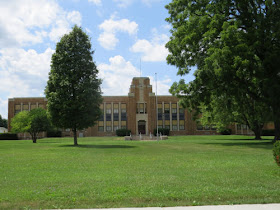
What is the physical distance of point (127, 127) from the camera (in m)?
76.6

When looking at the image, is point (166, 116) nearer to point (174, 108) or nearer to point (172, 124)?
point (172, 124)

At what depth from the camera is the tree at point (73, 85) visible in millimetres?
30125

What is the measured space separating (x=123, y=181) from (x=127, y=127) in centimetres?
6763

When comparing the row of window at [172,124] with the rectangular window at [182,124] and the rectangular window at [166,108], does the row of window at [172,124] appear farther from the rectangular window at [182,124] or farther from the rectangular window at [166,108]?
the rectangular window at [166,108]

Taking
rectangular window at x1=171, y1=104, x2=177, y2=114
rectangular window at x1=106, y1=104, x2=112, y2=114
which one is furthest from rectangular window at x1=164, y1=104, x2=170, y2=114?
rectangular window at x1=106, y1=104, x2=112, y2=114

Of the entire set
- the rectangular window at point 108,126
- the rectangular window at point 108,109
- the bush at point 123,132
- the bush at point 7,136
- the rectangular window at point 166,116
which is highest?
the rectangular window at point 108,109

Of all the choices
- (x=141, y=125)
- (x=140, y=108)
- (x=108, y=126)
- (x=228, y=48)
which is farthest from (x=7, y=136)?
(x=228, y=48)

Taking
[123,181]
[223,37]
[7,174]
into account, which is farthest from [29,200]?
[223,37]

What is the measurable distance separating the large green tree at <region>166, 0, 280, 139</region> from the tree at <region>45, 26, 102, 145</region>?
9.12m

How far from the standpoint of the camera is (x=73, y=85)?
102 ft

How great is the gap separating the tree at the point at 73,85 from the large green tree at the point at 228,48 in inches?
359

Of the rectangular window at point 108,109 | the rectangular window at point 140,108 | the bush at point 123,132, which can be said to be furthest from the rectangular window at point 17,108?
the rectangular window at point 140,108

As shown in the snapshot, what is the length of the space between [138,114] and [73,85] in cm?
4593

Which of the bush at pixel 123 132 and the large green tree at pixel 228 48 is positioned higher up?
the large green tree at pixel 228 48
